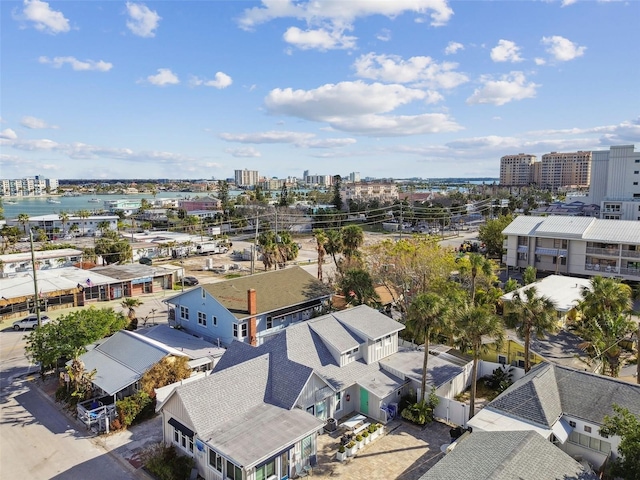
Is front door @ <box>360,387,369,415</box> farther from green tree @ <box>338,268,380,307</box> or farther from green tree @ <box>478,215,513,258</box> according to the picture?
green tree @ <box>478,215,513,258</box>

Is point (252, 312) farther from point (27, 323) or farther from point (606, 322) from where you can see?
point (27, 323)

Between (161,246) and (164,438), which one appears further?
(161,246)

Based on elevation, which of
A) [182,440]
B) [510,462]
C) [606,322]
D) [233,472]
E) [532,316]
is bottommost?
[182,440]

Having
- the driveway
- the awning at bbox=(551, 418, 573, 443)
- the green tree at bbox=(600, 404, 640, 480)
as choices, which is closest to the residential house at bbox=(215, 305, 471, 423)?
the driveway

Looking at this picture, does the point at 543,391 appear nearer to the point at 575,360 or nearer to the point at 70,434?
the point at 575,360

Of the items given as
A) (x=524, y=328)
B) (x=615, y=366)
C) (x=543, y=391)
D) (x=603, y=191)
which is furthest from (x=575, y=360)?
(x=603, y=191)

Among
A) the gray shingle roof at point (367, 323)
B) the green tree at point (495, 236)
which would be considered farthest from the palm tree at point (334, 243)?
the green tree at point (495, 236)

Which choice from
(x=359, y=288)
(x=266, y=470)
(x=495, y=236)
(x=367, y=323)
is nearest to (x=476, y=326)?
(x=367, y=323)
